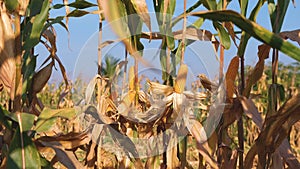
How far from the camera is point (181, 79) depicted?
29.1 inches

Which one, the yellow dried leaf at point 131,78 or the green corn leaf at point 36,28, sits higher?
the green corn leaf at point 36,28

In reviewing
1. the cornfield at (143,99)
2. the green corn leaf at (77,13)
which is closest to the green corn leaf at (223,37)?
the cornfield at (143,99)

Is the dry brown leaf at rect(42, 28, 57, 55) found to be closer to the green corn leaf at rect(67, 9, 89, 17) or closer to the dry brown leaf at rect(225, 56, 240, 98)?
the green corn leaf at rect(67, 9, 89, 17)

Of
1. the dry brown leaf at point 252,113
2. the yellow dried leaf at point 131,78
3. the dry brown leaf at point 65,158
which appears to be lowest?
the dry brown leaf at point 65,158

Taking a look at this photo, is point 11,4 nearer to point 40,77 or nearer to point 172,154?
point 40,77

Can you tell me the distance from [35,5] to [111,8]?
119 millimetres

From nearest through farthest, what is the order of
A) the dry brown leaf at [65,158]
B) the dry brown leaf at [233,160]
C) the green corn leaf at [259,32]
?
1. the green corn leaf at [259,32]
2. the dry brown leaf at [65,158]
3. the dry brown leaf at [233,160]

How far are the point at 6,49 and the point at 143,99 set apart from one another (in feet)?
0.95

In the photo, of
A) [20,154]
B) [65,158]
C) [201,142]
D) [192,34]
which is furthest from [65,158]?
[192,34]

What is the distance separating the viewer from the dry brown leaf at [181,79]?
0.73 meters

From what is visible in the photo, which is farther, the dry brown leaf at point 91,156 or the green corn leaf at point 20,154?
the dry brown leaf at point 91,156

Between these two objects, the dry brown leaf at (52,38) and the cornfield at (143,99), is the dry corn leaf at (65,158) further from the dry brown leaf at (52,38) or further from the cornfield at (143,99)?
the dry brown leaf at (52,38)

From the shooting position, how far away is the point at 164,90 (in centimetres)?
74

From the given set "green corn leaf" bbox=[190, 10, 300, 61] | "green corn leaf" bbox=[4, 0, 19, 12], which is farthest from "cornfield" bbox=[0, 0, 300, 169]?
"green corn leaf" bbox=[190, 10, 300, 61]
